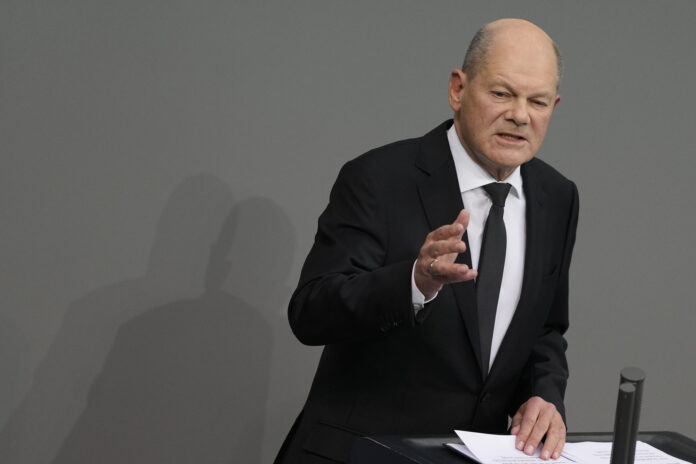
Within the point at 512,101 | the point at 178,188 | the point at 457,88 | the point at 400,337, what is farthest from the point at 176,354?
the point at 512,101

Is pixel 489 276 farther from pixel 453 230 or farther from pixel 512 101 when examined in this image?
pixel 453 230

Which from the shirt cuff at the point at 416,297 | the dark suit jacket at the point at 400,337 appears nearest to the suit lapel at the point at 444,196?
the dark suit jacket at the point at 400,337

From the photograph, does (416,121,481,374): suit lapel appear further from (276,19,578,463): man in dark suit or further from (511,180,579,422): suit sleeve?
(511,180,579,422): suit sleeve

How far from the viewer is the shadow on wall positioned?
2648mm

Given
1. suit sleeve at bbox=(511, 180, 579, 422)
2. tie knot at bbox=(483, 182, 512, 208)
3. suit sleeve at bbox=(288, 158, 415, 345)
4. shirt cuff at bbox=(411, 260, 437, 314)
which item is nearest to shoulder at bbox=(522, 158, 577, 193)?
suit sleeve at bbox=(511, 180, 579, 422)

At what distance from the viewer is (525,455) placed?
1432 mm

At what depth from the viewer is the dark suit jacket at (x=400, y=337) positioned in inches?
68.2

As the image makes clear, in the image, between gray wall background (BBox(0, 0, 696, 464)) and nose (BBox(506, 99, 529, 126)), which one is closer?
nose (BBox(506, 99, 529, 126))

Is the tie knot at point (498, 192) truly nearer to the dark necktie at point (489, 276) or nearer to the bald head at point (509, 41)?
the dark necktie at point (489, 276)

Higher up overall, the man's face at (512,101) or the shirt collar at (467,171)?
the man's face at (512,101)

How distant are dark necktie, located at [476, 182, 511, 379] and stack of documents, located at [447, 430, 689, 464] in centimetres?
30

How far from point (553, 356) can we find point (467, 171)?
41cm

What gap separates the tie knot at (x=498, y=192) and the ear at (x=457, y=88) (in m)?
0.18

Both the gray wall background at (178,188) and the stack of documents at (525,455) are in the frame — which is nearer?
the stack of documents at (525,455)
